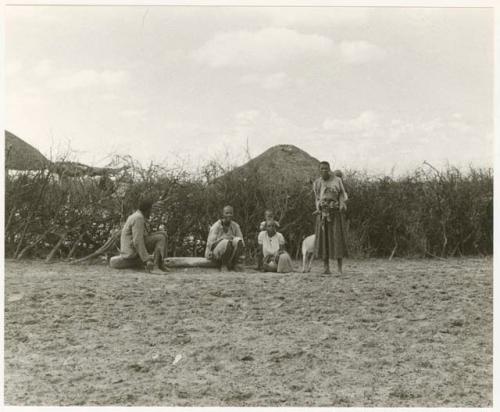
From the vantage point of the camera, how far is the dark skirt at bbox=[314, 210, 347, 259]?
30.6ft

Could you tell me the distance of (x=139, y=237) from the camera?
9148 mm

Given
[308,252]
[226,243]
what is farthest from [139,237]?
[308,252]

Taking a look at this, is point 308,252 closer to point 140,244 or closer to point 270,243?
point 270,243

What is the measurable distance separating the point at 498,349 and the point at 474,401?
982 mm

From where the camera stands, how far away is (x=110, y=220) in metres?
11.1

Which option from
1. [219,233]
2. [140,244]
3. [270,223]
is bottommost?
[140,244]

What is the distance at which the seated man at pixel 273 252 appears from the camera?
997 cm

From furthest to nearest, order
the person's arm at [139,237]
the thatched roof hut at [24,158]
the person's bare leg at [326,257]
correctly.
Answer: the thatched roof hut at [24,158] < the person's bare leg at [326,257] < the person's arm at [139,237]

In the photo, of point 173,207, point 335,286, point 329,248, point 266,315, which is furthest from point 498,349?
point 173,207

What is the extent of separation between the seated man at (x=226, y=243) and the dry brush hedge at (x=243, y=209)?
1538 mm

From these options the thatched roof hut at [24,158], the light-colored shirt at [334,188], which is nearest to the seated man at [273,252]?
the light-colored shirt at [334,188]

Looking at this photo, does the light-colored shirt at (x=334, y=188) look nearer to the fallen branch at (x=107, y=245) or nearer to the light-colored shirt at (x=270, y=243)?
the light-colored shirt at (x=270, y=243)

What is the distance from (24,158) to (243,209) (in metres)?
4.02

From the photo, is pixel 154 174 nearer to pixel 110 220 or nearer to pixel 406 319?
pixel 110 220
